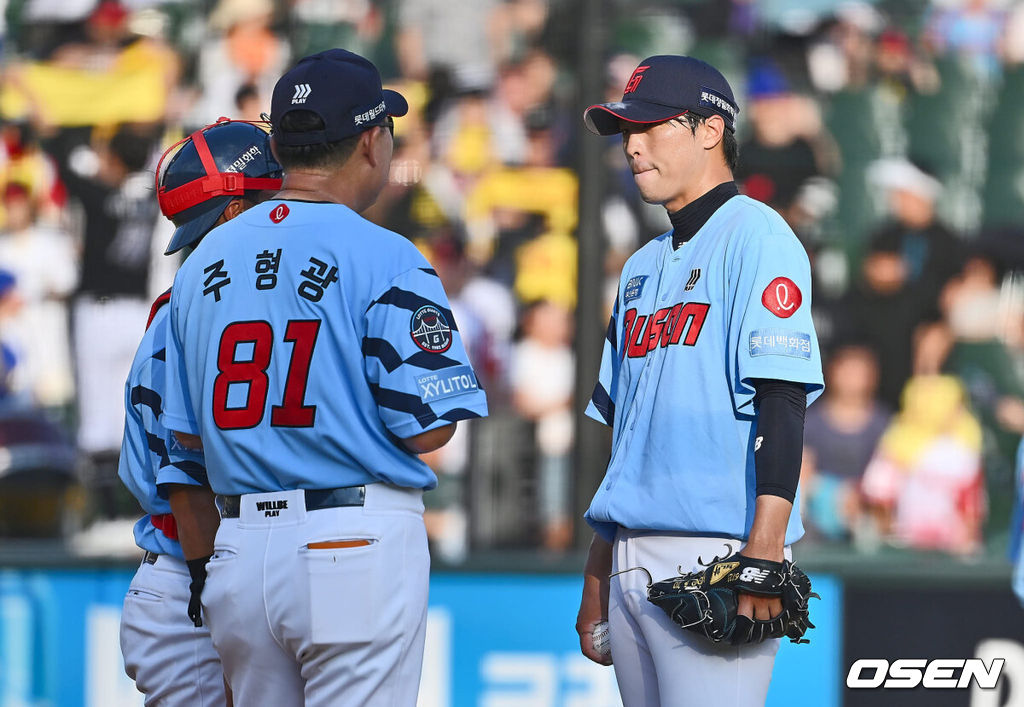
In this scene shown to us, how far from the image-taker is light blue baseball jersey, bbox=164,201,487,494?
242cm

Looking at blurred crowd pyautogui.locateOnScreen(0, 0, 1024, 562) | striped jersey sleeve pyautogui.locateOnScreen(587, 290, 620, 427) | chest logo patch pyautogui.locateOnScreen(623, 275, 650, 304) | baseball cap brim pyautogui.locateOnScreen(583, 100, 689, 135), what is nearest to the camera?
baseball cap brim pyautogui.locateOnScreen(583, 100, 689, 135)

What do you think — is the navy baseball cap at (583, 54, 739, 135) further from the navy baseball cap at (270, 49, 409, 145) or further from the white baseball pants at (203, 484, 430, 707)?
the white baseball pants at (203, 484, 430, 707)

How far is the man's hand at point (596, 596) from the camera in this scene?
9.47 feet

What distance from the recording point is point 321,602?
7.72 ft

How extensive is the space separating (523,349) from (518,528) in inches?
28.3

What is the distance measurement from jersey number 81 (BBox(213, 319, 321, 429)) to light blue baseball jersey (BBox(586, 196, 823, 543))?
2.25 ft

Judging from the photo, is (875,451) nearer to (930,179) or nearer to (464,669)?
(930,179)

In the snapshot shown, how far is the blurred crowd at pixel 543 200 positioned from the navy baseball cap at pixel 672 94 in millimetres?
2443

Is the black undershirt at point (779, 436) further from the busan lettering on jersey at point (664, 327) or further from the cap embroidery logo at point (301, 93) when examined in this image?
the cap embroidery logo at point (301, 93)

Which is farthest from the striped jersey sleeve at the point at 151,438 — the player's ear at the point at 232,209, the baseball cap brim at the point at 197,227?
the player's ear at the point at 232,209

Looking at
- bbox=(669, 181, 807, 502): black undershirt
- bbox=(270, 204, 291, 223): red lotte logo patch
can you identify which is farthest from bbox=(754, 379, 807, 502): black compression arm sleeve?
bbox=(270, 204, 291, 223): red lotte logo patch

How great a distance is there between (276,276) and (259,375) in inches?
7.5

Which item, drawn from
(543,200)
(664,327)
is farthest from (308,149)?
(543,200)

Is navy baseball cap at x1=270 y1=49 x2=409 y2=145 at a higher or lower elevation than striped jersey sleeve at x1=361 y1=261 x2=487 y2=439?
higher
